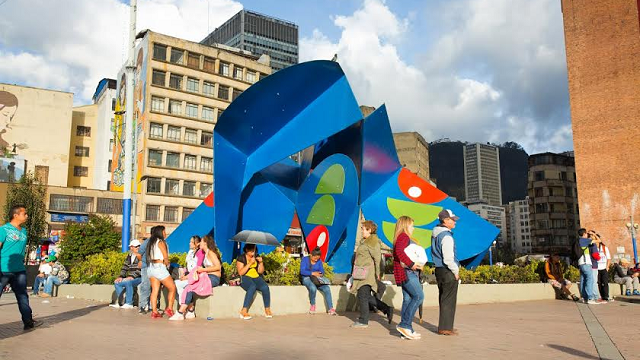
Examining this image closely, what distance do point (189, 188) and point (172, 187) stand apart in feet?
5.57

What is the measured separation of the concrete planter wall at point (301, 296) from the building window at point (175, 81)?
41.6 metres

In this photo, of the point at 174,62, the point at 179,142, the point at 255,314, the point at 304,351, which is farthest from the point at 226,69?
the point at 304,351

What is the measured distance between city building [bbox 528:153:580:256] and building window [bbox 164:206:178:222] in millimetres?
64711

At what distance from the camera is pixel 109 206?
A: 2083 inches

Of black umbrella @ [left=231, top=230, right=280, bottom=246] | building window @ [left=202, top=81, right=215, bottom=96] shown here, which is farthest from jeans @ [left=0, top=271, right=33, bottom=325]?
building window @ [left=202, top=81, right=215, bottom=96]

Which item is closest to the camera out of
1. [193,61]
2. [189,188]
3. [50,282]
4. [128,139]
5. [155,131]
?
[50,282]

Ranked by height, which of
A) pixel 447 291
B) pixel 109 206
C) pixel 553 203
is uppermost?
pixel 553 203

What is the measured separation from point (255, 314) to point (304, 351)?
4054 millimetres

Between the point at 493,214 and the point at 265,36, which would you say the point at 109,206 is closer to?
the point at 265,36

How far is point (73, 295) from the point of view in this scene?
16.1 metres

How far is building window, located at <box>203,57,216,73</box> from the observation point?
5849 cm

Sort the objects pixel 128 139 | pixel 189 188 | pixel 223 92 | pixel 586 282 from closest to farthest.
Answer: pixel 586 282 → pixel 128 139 → pixel 189 188 → pixel 223 92

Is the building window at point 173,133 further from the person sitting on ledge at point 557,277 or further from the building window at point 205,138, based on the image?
the person sitting on ledge at point 557,277

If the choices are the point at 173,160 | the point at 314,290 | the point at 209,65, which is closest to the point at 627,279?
the point at 314,290
